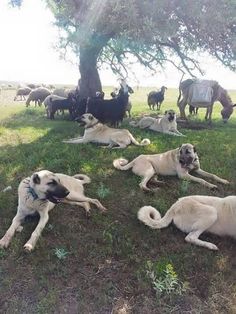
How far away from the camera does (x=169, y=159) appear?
9422 mm

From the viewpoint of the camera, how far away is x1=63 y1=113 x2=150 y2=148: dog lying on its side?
39.1ft

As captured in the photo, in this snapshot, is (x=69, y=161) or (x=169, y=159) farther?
(x=69, y=161)

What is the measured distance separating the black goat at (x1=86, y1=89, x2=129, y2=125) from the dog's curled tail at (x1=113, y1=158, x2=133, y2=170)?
635 cm

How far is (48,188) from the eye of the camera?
684 centimetres

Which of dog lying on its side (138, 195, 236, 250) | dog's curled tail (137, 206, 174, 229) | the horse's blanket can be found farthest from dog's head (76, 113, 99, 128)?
the horse's blanket

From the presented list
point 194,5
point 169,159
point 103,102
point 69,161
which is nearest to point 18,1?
point 103,102

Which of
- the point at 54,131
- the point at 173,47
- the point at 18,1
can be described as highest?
the point at 18,1

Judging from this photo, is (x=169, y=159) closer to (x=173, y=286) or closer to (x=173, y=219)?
(x=173, y=219)

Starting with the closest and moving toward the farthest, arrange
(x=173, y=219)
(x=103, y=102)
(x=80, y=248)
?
(x=80, y=248), (x=173, y=219), (x=103, y=102)

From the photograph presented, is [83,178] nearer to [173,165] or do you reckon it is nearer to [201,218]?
[173,165]

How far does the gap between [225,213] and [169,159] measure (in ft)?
9.02

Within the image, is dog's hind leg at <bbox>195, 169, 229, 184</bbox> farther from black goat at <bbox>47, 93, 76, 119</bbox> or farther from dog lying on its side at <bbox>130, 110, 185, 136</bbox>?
black goat at <bbox>47, 93, 76, 119</bbox>

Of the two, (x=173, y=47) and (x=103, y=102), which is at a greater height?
(x=173, y=47)

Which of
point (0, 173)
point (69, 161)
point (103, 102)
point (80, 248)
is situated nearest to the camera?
point (80, 248)
